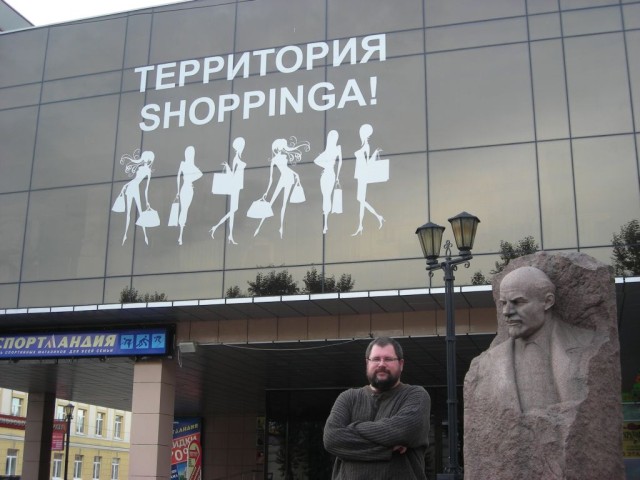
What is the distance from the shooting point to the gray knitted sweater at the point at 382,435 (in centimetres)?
429

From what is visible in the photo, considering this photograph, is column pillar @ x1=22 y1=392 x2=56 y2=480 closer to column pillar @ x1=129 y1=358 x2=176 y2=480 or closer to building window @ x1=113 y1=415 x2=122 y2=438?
column pillar @ x1=129 y1=358 x2=176 y2=480

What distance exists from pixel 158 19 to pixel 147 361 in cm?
791

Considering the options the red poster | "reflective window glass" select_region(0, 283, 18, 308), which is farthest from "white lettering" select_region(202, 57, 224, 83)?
the red poster

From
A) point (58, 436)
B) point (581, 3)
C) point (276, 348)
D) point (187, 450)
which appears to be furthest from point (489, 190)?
point (58, 436)

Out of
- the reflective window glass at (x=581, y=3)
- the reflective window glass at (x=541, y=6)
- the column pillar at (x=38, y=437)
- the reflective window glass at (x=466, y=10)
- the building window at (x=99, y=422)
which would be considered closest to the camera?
the reflective window glass at (x=581, y=3)

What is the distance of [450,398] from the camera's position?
10406 millimetres

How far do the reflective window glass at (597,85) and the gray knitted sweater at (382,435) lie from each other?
12500 mm

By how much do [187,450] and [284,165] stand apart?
18.0 m

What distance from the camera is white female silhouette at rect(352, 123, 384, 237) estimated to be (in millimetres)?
16562

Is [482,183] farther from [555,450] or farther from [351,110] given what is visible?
[555,450]

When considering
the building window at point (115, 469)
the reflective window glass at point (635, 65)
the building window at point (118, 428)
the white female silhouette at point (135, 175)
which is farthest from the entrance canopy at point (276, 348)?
the building window at point (118, 428)

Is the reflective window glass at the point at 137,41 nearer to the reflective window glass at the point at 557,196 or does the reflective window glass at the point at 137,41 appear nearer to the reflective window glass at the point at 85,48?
the reflective window glass at the point at 85,48

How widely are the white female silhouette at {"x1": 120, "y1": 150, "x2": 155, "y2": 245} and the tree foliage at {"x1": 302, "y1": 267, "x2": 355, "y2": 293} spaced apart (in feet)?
13.3

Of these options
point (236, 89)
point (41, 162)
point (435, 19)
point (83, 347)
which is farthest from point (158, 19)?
point (83, 347)
